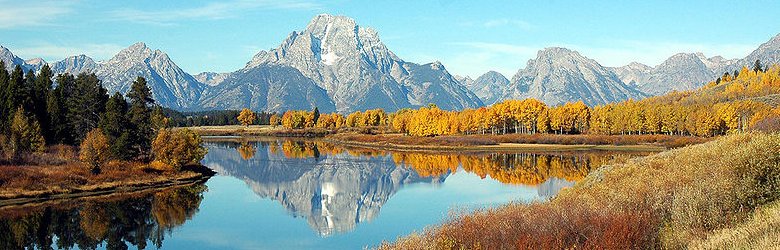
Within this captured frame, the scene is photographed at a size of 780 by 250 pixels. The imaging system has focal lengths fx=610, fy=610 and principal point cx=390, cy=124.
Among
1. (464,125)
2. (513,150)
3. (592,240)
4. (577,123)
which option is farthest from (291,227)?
(577,123)

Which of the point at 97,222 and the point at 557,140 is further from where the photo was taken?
the point at 557,140

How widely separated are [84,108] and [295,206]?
150ft

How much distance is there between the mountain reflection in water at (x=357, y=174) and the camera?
204ft

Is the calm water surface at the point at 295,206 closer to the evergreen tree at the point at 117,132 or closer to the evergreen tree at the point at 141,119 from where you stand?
the evergreen tree at the point at 141,119

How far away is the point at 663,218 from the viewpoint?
1869cm

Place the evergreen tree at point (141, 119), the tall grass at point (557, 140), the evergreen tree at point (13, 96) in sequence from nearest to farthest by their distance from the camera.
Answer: the evergreen tree at point (13, 96), the evergreen tree at point (141, 119), the tall grass at point (557, 140)

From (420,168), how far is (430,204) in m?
38.3

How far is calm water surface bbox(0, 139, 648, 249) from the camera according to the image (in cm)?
4338

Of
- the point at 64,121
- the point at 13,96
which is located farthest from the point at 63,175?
the point at 64,121

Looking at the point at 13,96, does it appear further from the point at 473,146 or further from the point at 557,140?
the point at 557,140

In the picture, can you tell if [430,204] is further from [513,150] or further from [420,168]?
[513,150]

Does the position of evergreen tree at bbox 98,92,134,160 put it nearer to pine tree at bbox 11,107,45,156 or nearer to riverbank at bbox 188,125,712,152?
pine tree at bbox 11,107,45,156

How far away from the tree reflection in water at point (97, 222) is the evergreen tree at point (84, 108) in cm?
3319

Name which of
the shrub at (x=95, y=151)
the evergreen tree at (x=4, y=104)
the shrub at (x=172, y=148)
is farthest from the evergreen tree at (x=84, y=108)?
the shrub at (x=95, y=151)
